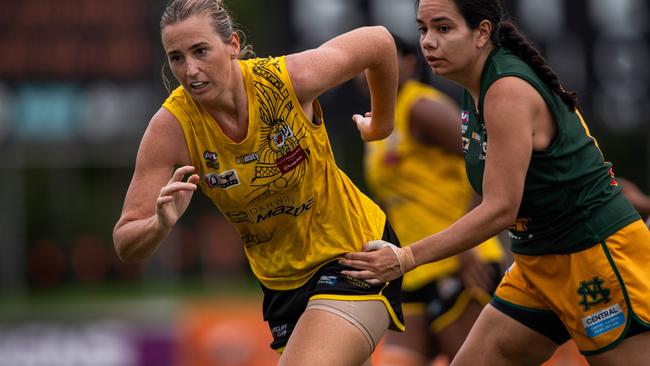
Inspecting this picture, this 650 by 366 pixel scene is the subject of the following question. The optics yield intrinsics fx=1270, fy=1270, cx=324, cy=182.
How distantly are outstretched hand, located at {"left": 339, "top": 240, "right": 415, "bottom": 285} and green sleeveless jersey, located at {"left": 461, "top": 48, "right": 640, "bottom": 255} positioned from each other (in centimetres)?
46

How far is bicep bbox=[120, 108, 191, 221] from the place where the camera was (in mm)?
4723

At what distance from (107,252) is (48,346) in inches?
348

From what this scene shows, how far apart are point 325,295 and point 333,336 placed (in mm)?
226

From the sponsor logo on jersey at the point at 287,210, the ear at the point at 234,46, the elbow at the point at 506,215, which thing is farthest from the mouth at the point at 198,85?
the elbow at the point at 506,215

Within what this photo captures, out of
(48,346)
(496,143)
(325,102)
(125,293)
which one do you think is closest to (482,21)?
(496,143)

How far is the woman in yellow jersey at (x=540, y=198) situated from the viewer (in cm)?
460

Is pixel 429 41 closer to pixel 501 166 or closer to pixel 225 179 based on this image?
pixel 501 166

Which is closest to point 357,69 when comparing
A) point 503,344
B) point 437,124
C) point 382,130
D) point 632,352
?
point 382,130

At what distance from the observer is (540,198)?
15.7 ft

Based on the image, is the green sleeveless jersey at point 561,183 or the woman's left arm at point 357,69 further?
the woman's left arm at point 357,69

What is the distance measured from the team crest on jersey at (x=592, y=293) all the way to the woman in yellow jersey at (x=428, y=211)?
197 centimetres

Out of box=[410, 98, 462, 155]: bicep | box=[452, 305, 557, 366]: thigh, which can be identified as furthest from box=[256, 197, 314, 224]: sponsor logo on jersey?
box=[410, 98, 462, 155]: bicep

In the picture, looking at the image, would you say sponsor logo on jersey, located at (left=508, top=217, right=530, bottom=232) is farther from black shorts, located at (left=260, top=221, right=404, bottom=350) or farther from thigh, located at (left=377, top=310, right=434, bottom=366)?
thigh, located at (left=377, top=310, right=434, bottom=366)

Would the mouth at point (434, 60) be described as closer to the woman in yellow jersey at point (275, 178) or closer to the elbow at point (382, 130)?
the woman in yellow jersey at point (275, 178)
